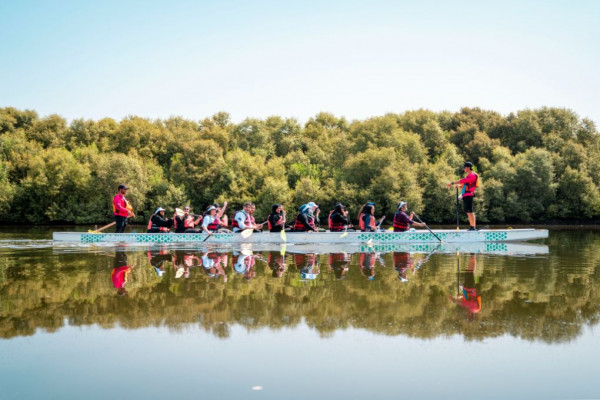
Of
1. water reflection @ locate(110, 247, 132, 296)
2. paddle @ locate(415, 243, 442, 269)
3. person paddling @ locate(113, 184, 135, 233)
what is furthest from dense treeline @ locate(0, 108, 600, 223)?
water reflection @ locate(110, 247, 132, 296)

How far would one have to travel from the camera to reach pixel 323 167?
239ft

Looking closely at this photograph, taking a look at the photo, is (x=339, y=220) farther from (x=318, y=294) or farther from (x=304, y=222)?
(x=318, y=294)

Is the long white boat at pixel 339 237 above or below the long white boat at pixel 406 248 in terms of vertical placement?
above

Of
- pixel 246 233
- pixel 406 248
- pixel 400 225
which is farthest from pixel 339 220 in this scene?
pixel 246 233

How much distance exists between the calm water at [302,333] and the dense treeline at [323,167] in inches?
1835

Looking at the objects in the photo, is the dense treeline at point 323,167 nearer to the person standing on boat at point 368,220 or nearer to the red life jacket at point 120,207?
the person standing on boat at point 368,220

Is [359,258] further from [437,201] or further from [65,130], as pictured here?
[65,130]

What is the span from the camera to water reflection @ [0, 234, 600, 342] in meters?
7.53

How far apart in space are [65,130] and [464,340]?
71.3 meters

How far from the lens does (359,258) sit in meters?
15.5

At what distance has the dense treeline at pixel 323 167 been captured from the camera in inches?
2264

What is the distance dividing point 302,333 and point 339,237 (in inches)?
546

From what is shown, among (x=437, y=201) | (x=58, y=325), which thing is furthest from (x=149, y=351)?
(x=437, y=201)

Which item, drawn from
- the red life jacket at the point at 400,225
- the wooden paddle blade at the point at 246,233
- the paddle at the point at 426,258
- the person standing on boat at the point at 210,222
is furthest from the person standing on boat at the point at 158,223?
the paddle at the point at 426,258
